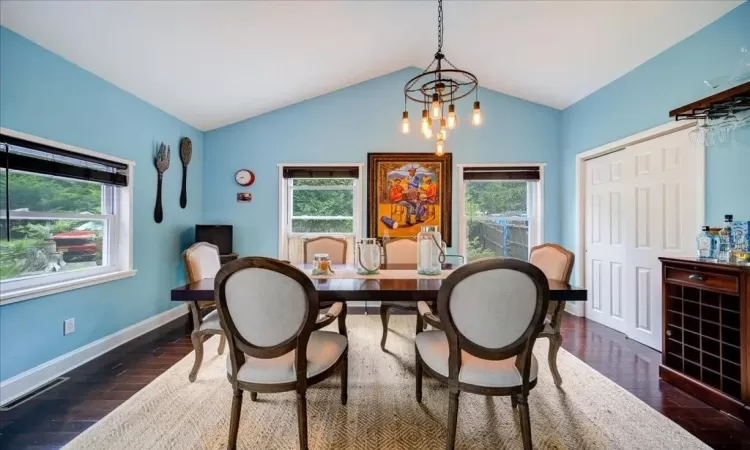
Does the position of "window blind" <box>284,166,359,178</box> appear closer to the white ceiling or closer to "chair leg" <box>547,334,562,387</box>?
the white ceiling

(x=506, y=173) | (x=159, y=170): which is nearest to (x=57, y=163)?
(x=159, y=170)

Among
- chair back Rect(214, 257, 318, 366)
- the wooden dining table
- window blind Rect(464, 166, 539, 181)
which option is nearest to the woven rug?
chair back Rect(214, 257, 318, 366)

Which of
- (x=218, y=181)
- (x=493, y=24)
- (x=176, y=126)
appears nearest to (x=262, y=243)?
(x=218, y=181)

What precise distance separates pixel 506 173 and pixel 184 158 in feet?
13.1

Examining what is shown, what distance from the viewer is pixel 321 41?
3.13 m

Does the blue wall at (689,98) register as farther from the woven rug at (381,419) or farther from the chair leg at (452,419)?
the chair leg at (452,419)

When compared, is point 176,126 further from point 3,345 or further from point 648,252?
point 648,252

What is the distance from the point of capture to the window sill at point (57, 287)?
6.81 feet

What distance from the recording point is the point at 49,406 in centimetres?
197

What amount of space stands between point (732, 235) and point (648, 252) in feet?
3.34

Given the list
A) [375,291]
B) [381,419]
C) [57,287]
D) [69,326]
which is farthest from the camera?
[69,326]

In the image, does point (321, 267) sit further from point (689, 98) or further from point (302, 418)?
point (689, 98)

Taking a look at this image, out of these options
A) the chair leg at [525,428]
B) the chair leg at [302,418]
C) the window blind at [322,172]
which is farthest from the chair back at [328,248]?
the chair leg at [525,428]

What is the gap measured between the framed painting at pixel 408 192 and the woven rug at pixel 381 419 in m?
2.25
